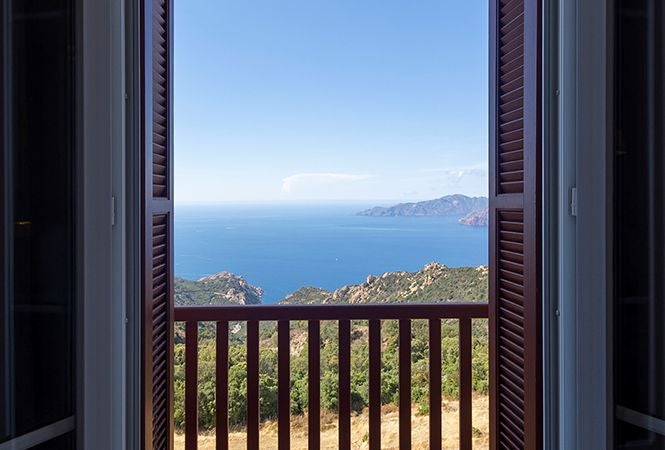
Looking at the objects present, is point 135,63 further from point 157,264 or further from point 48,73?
point 157,264

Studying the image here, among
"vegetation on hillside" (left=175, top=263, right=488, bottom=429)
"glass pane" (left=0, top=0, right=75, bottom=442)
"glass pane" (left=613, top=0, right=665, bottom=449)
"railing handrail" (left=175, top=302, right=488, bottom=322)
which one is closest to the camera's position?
"glass pane" (left=0, top=0, right=75, bottom=442)

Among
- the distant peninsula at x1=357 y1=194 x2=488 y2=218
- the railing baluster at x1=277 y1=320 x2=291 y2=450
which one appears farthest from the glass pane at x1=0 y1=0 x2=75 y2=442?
the distant peninsula at x1=357 y1=194 x2=488 y2=218

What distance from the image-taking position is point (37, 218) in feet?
3.56

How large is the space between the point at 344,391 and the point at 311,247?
8.28 feet

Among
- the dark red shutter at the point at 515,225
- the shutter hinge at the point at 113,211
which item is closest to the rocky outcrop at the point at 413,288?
the dark red shutter at the point at 515,225

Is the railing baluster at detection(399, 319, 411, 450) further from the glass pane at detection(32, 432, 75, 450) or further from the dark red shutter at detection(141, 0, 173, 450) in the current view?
the glass pane at detection(32, 432, 75, 450)

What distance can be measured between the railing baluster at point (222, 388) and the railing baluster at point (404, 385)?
0.80 metres

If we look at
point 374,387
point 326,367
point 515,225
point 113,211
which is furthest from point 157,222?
point 326,367

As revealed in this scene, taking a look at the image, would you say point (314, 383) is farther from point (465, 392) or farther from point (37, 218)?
point (37, 218)

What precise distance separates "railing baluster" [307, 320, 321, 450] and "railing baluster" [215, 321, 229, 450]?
0.38 metres

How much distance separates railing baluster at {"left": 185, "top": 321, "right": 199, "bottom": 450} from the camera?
92.1 inches

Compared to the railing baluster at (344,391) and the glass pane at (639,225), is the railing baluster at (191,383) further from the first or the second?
the glass pane at (639,225)

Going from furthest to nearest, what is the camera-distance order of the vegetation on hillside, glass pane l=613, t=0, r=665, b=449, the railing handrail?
the vegetation on hillside, the railing handrail, glass pane l=613, t=0, r=665, b=449

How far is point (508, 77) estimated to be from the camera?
170 cm
